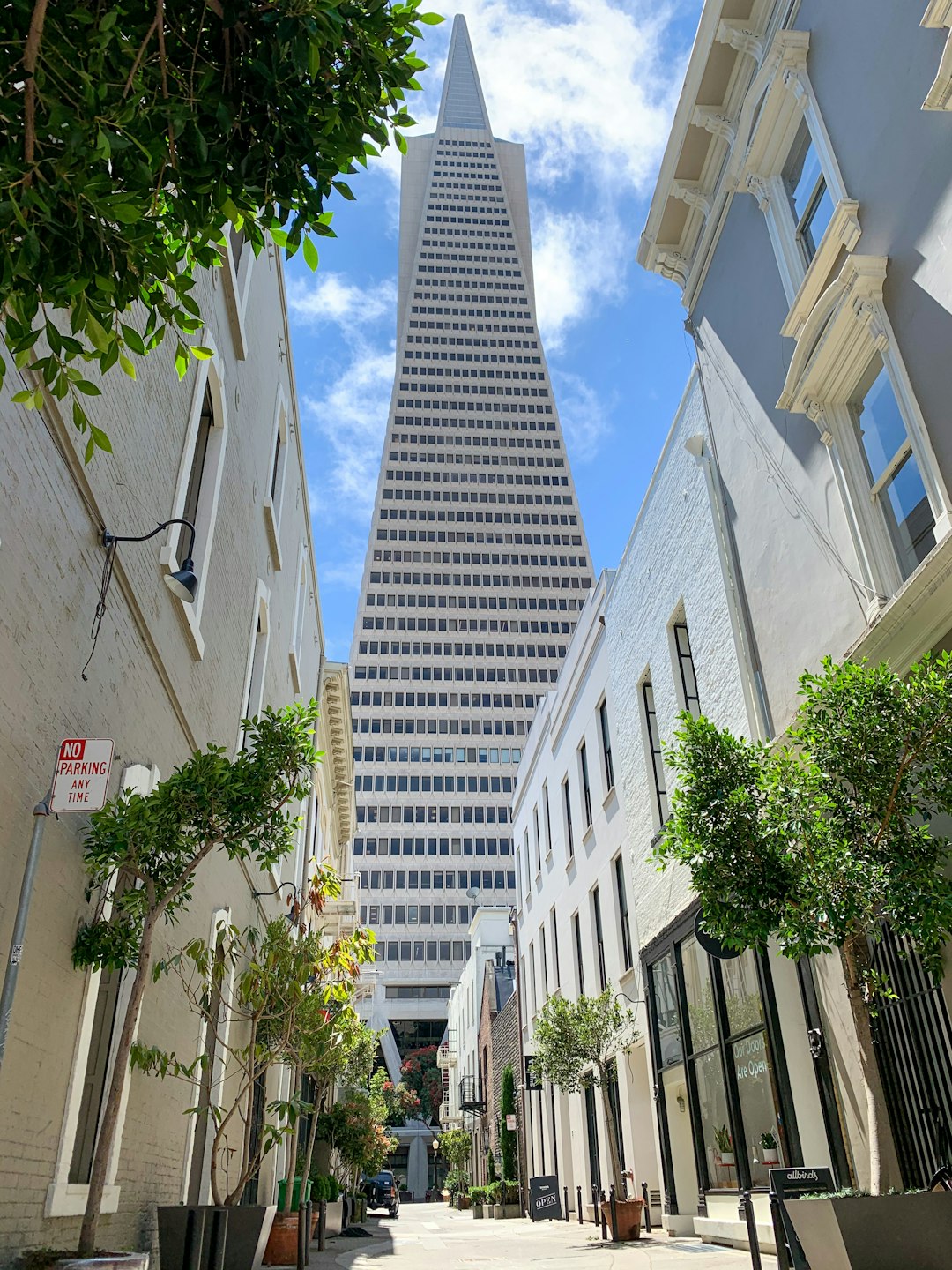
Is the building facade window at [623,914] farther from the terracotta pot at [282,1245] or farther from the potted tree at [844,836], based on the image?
the potted tree at [844,836]

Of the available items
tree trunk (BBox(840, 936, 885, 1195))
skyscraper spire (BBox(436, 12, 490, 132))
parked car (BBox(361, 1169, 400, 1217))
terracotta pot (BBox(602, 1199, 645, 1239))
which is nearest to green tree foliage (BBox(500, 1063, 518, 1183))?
parked car (BBox(361, 1169, 400, 1217))

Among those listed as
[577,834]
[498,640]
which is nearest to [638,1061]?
[577,834]

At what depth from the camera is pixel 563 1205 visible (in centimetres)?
2230

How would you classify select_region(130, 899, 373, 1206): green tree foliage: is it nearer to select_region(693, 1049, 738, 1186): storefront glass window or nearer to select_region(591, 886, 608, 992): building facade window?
select_region(693, 1049, 738, 1186): storefront glass window

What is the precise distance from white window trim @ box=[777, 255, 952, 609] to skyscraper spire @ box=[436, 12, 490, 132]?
617 feet

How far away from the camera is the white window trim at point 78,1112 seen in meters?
6.06

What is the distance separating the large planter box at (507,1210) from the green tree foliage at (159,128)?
31933 millimetres

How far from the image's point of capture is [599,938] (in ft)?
68.4

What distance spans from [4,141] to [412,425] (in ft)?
412

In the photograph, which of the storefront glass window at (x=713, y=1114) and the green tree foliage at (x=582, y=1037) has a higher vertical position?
the green tree foliage at (x=582, y=1037)

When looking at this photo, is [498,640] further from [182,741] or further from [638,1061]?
[182,741]

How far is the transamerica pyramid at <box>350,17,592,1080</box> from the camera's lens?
94.8m

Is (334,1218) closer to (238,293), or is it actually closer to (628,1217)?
(628,1217)

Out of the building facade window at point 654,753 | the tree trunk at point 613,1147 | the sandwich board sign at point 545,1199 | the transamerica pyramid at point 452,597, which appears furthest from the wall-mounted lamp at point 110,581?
the transamerica pyramid at point 452,597
